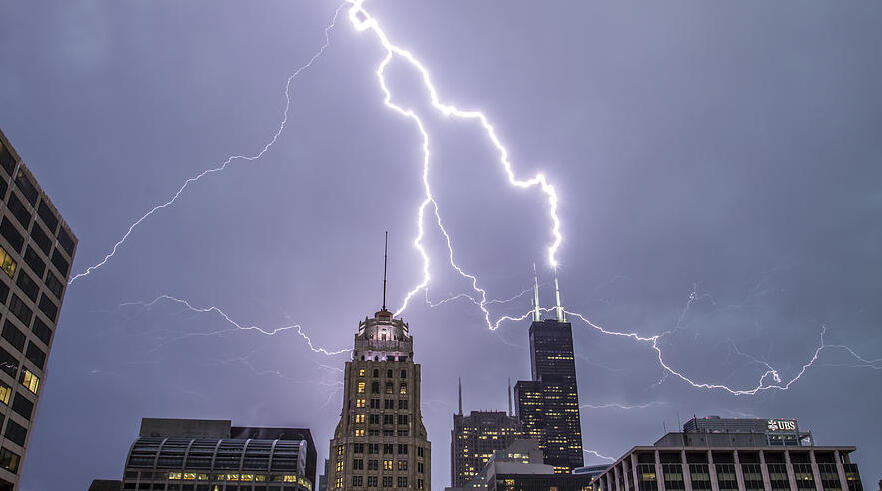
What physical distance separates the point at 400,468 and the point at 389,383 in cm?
1744

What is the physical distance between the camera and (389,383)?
141m

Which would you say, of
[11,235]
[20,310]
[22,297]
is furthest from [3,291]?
[11,235]

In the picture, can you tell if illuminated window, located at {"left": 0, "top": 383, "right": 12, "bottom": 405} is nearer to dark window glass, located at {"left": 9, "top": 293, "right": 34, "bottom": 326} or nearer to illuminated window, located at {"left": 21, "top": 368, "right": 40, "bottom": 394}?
illuminated window, located at {"left": 21, "top": 368, "right": 40, "bottom": 394}

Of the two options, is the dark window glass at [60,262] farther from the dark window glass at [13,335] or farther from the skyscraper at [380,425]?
the skyscraper at [380,425]

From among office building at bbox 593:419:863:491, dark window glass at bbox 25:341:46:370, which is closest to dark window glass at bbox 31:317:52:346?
dark window glass at bbox 25:341:46:370

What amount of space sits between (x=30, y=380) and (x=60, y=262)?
562 inches

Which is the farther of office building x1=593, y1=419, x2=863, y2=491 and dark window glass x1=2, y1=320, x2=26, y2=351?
office building x1=593, y1=419, x2=863, y2=491

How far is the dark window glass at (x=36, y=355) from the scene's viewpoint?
74.8 m

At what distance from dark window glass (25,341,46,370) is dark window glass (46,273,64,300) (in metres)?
6.86

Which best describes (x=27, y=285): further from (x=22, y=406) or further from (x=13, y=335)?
(x=22, y=406)

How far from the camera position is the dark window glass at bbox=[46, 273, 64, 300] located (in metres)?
79.0

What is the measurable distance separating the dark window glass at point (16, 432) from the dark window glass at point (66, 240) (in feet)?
68.8

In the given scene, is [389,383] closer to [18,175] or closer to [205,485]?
[205,485]

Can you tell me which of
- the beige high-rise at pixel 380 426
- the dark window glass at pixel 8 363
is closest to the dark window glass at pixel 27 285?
the dark window glass at pixel 8 363
